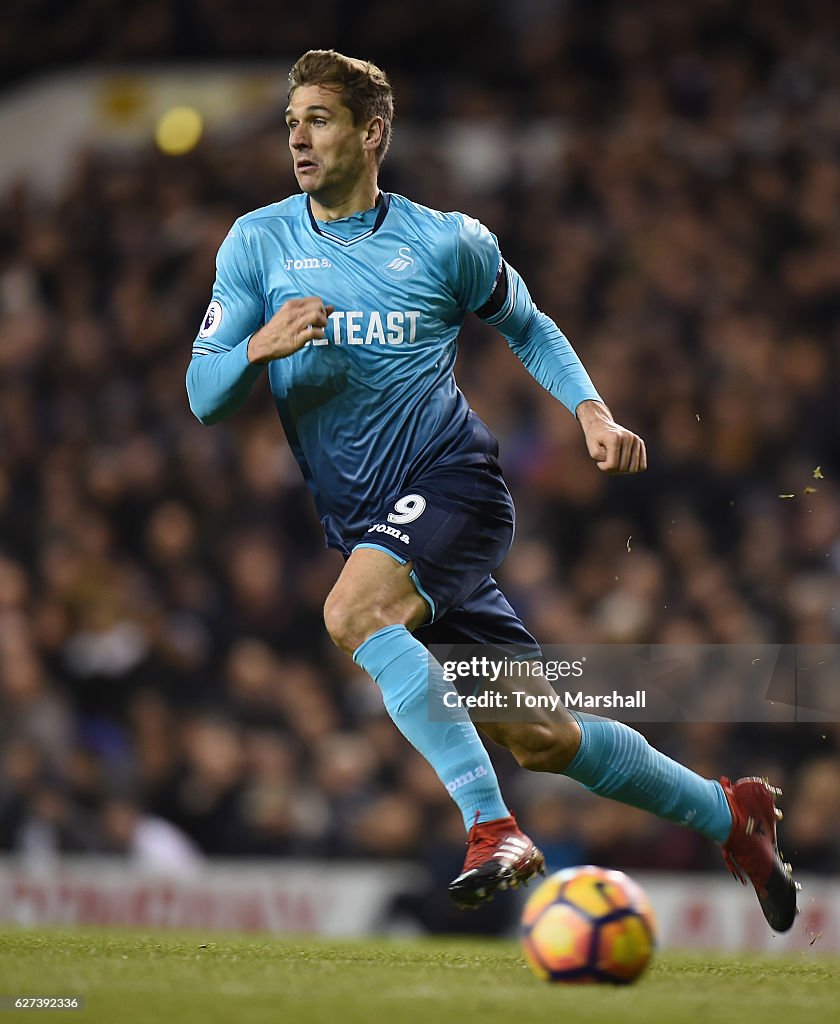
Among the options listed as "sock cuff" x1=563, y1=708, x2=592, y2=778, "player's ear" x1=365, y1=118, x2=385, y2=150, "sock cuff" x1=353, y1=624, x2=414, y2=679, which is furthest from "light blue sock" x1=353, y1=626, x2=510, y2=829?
"player's ear" x1=365, y1=118, x2=385, y2=150

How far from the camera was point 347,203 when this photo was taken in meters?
4.96

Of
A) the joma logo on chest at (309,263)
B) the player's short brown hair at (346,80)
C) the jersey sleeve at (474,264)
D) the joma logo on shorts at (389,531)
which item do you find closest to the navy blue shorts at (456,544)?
the joma logo on shorts at (389,531)

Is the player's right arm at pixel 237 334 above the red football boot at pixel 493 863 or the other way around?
above

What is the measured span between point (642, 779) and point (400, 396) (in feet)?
4.57

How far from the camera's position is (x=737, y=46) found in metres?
11.3

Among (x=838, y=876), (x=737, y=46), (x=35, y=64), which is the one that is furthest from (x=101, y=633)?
(x=737, y=46)

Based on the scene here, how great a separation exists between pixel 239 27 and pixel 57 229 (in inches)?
86.8

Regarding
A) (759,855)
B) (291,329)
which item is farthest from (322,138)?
(759,855)

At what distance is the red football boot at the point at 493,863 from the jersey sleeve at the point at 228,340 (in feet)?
4.64

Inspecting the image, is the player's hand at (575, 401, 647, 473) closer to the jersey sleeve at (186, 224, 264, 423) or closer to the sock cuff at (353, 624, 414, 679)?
the sock cuff at (353, 624, 414, 679)

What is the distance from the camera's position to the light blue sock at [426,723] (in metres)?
4.39

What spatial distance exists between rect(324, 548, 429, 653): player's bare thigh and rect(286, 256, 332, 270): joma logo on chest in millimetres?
915

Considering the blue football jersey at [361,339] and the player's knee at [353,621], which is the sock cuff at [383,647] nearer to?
the player's knee at [353,621]

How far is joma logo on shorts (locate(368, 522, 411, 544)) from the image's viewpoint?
4562mm
